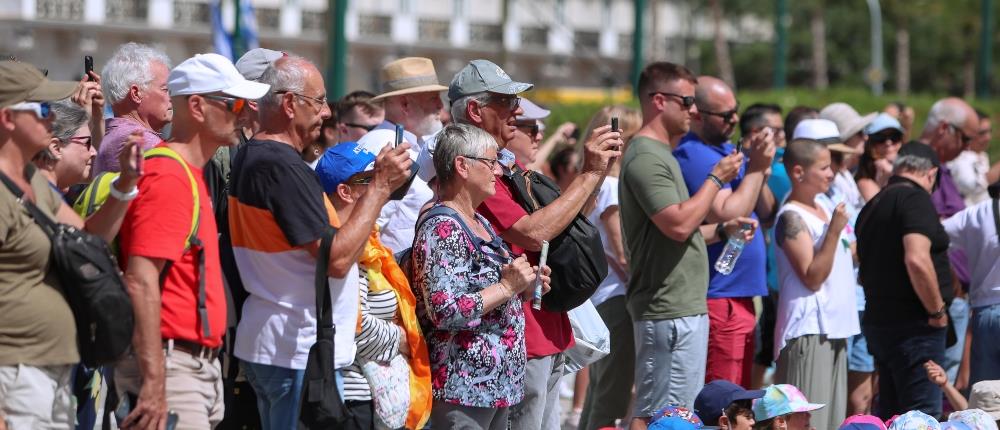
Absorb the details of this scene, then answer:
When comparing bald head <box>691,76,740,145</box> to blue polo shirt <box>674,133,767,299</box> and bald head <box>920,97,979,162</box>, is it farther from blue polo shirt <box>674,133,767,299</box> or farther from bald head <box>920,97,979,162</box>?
bald head <box>920,97,979,162</box>

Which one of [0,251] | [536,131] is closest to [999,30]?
[536,131]

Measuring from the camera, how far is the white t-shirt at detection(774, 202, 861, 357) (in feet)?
22.7

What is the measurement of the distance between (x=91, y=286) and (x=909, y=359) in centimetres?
462

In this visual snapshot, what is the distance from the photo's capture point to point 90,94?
5254 millimetres

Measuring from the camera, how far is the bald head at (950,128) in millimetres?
9305

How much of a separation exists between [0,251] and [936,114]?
23.2 ft

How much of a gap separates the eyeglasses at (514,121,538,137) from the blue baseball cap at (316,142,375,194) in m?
1.66

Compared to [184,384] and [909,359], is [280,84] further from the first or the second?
[909,359]

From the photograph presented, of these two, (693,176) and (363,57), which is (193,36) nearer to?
(363,57)

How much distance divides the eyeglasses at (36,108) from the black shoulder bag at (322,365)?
970 mm

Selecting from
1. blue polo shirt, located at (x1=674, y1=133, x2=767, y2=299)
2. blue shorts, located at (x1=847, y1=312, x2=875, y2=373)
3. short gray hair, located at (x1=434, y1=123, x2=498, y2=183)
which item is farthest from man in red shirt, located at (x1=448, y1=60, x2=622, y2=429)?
blue shorts, located at (x1=847, y1=312, x2=875, y2=373)

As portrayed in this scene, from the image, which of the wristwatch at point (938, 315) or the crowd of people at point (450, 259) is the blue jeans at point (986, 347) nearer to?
the crowd of people at point (450, 259)

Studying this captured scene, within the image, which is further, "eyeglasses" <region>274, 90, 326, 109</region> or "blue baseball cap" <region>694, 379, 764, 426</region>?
"blue baseball cap" <region>694, 379, 764, 426</region>

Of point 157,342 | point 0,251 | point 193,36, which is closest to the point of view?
point 0,251
